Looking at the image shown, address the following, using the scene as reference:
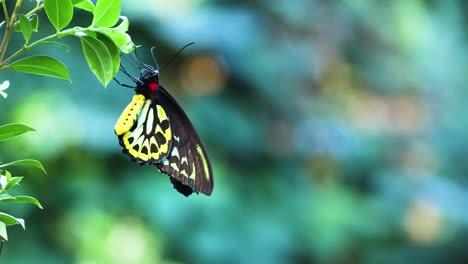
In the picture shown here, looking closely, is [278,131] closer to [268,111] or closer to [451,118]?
[268,111]

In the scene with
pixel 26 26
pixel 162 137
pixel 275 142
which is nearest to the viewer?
pixel 26 26

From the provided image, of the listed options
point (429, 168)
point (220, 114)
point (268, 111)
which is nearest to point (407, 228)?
point (429, 168)

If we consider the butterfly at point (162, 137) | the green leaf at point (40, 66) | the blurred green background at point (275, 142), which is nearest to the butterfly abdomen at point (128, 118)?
the butterfly at point (162, 137)

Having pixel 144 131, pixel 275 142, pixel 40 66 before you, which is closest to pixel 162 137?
pixel 144 131

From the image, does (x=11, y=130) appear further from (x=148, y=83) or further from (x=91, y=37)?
(x=148, y=83)

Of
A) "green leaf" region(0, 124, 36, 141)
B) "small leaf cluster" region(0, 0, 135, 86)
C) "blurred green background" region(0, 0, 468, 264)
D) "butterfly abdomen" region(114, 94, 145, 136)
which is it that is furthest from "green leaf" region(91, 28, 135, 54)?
"blurred green background" region(0, 0, 468, 264)

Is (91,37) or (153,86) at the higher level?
(153,86)

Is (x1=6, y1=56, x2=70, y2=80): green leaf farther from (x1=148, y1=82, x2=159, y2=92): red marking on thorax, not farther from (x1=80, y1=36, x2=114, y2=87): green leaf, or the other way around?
(x1=148, y1=82, x2=159, y2=92): red marking on thorax
